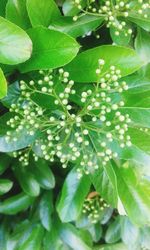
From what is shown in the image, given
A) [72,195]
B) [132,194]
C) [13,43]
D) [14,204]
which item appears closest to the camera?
[13,43]

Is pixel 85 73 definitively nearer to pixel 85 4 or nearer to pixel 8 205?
pixel 85 4

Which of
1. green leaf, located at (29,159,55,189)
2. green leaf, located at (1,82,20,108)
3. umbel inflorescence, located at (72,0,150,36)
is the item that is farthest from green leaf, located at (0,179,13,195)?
umbel inflorescence, located at (72,0,150,36)

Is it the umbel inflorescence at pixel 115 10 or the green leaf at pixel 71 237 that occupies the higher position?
the umbel inflorescence at pixel 115 10

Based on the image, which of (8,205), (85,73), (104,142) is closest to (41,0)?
(85,73)

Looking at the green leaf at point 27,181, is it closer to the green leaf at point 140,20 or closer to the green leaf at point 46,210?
the green leaf at point 46,210

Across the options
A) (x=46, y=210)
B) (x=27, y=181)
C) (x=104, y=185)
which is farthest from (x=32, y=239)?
(x=104, y=185)

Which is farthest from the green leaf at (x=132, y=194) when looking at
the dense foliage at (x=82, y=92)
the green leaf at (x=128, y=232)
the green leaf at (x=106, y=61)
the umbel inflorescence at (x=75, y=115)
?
the green leaf at (x=128, y=232)

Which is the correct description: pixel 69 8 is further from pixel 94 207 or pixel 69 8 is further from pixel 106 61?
pixel 94 207
